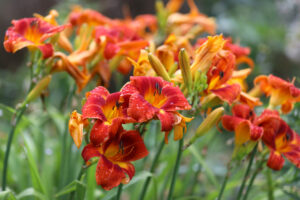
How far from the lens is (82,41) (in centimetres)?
158

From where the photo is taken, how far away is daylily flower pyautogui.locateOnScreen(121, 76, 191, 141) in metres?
0.95

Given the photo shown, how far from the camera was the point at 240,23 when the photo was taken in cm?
353

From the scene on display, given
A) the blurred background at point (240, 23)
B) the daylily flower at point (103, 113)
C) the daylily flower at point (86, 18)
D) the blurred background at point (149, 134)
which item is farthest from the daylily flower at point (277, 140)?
the blurred background at point (240, 23)

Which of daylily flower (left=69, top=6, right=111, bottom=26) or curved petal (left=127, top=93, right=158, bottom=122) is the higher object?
daylily flower (left=69, top=6, right=111, bottom=26)

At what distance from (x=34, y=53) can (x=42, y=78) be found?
0.11 m

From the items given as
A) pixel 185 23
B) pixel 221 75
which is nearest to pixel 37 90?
pixel 221 75

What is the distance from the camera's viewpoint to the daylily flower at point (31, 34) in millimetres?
1284

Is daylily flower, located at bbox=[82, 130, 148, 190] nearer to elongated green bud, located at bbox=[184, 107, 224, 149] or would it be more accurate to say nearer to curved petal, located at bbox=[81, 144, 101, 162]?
curved petal, located at bbox=[81, 144, 101, 162]

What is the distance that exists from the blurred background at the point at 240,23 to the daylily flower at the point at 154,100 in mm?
1920

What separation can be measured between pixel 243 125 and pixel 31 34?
921mm

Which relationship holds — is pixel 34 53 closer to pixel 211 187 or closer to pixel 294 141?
pixel 294 141

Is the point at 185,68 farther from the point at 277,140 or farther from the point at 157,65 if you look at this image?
the point at 277,140

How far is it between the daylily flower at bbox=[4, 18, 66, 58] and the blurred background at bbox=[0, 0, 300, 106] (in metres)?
1.39

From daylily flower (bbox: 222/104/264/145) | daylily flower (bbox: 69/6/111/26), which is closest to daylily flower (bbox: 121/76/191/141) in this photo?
daylily flower (bbox: 222/104/264/145)
